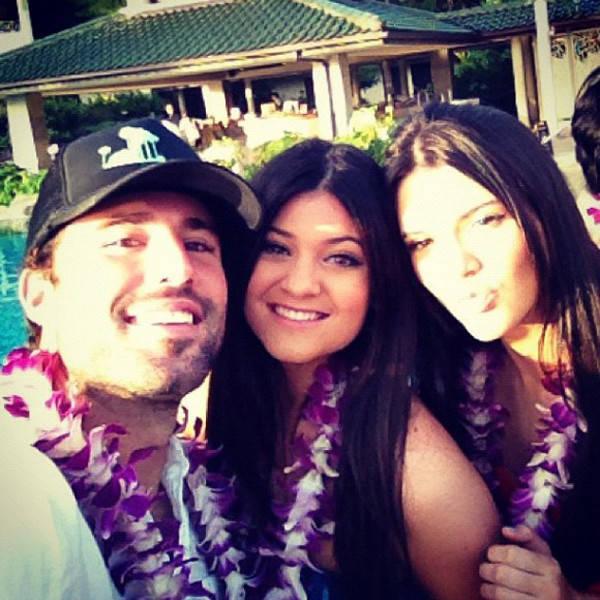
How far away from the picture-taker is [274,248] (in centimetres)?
185

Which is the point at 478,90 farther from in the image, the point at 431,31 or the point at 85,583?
the point at 85,583

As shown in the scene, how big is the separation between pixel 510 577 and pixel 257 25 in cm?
1531

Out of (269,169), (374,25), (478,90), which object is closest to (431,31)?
(374,25)

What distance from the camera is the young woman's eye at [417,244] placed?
5.97ft

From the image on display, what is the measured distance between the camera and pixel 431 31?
16484 mm

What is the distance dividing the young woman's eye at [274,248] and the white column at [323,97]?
13090 millimetres

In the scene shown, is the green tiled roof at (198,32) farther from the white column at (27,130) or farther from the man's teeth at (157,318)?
the man's teeth at (157,318)

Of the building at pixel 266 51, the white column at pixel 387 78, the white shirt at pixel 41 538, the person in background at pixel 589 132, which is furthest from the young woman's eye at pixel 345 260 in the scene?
the white column at pixel 387 78

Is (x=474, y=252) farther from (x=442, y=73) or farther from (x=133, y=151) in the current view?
(x=442, y=73)

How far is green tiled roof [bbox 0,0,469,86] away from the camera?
14539 mm

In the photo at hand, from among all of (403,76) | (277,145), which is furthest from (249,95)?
(277,145)

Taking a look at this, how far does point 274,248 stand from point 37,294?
508mm

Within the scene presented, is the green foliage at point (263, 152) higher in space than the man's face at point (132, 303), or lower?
lower

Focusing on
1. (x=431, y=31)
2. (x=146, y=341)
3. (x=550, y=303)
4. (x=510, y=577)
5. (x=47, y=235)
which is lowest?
(x=510, y=577)
